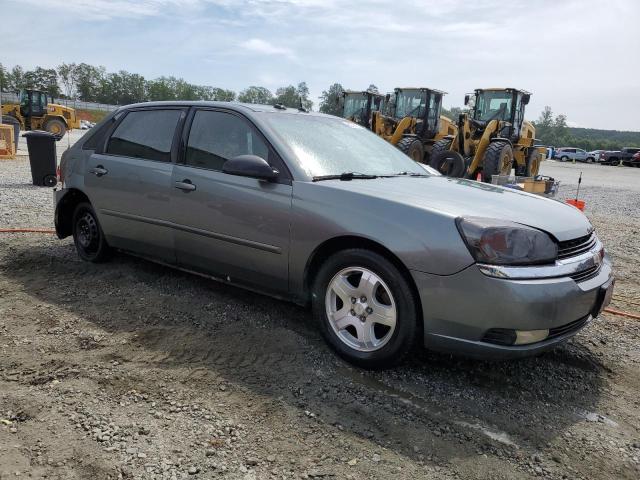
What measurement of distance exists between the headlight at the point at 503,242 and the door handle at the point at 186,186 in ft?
6.94

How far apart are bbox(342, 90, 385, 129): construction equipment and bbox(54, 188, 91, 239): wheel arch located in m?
15.1

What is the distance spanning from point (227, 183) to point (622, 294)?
12.6 feet

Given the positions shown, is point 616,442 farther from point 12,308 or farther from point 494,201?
point 12,308

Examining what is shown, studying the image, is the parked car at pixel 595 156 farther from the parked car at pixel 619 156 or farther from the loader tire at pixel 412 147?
the loader tire at pixel 412 147

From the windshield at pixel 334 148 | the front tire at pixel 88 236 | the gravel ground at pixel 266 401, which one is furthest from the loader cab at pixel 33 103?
the windshield at pixel 334 148

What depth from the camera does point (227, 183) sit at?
3.85 meters

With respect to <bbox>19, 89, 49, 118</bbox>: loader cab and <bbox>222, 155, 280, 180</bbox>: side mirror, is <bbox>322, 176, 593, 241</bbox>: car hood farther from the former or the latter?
<bbox>19, 89, 49, 118</bbox>: loader cab

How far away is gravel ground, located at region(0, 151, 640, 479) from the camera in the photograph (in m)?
2.36

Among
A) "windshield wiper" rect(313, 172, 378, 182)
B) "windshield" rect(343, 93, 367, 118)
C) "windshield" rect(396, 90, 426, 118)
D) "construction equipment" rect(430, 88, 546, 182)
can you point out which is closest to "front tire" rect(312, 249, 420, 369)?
"windshield wiper" rect(313, 172, 378, 182)

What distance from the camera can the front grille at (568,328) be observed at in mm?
2922

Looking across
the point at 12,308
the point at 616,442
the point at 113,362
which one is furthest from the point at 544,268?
the point at 12,308

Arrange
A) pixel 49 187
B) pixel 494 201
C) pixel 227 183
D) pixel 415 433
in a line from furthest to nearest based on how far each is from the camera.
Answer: pixel 49 187, pixel 227 183, pixel 494 201, pixel 415 433

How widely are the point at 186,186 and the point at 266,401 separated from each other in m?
1.95

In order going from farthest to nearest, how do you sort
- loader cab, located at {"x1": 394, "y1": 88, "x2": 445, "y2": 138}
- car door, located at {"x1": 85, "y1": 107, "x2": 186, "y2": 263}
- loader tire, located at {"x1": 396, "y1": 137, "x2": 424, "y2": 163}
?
loader cab, located at {"x1": 394, "y1": 88, "x2": 445, "y2": 138}, loader tire, located at {"x1": 396, "y1": 137, "x2": 424, "y2": 163}, car door, located at {"x1": 85, "y1": 107, "x2": 186, "y2": 263}
